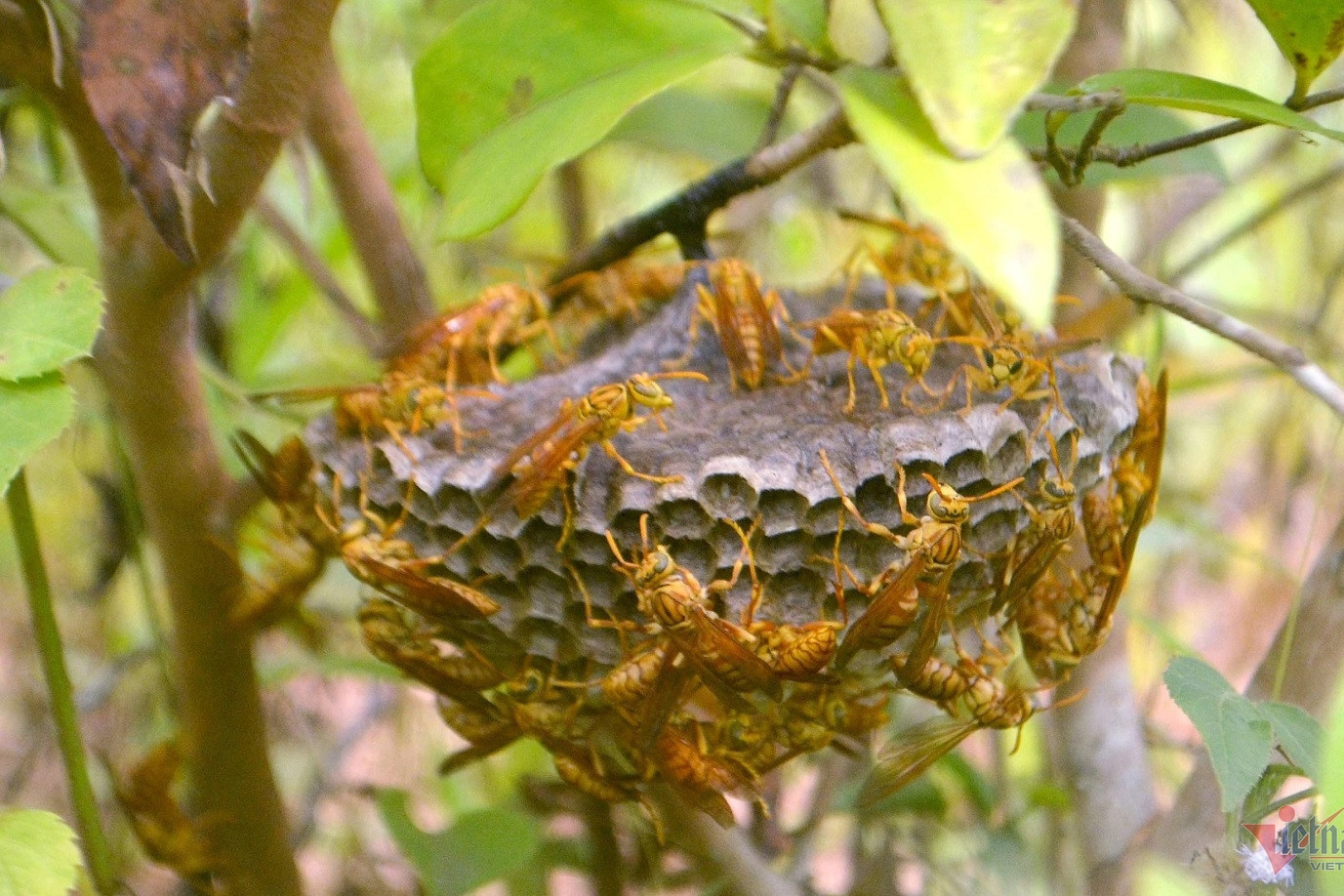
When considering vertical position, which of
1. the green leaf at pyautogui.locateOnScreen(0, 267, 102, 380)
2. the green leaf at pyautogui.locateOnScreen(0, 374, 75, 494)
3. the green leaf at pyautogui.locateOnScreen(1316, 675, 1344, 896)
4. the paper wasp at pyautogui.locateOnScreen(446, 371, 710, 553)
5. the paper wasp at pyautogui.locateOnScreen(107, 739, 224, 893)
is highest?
the green leaf at pyautogui.locateOnScreen(0, 267, 102, 380)

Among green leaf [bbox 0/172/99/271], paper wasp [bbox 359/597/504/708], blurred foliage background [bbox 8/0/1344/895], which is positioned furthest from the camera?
blurred foliage background [bbox 8/0/1344/895]

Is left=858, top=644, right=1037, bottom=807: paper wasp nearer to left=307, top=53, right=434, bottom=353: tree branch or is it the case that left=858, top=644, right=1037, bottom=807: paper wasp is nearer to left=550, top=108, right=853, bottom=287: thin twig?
left=550, top=108, right=853, bottom=287: thin twig

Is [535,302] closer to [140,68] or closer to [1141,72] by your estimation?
[140,68]

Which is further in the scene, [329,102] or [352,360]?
[352,360]

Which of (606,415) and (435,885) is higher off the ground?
(606,415)

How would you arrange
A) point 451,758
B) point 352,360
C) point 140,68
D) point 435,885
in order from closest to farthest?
1. point 140,68
2. point 451,758
3. point 435,885
4. point 352,360

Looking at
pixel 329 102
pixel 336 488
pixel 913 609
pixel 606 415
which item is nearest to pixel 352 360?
pixel 329 102

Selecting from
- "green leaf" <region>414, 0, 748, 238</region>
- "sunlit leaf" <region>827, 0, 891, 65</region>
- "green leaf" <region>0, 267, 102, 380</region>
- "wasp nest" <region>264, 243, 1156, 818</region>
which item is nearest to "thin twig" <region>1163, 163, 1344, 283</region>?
"sunlit leaf" <region>827, 0, 891, 65</region>
